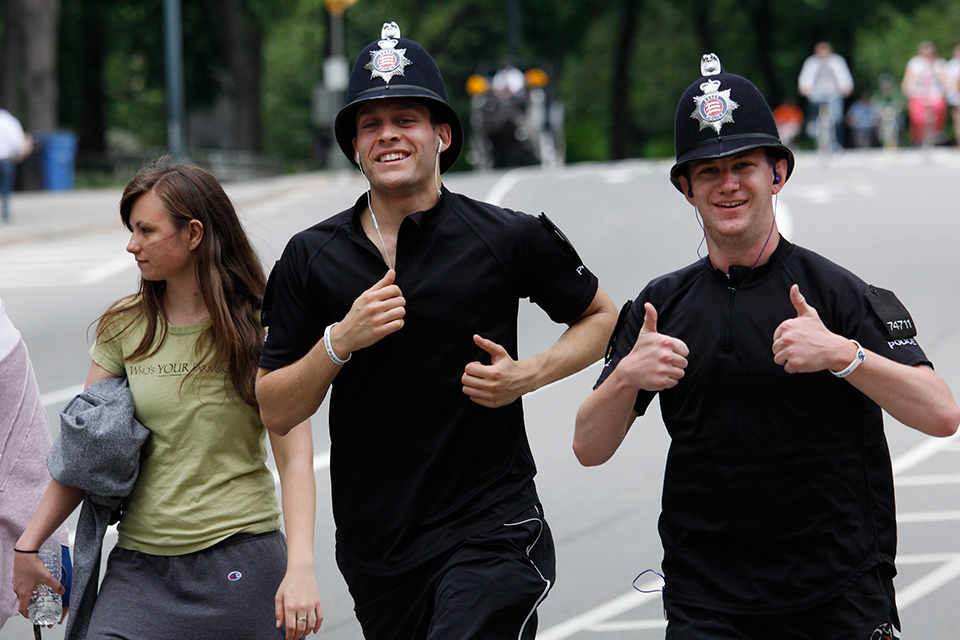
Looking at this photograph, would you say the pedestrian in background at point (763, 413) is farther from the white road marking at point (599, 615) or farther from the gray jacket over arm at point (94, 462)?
the white road marking at point (599, 615)

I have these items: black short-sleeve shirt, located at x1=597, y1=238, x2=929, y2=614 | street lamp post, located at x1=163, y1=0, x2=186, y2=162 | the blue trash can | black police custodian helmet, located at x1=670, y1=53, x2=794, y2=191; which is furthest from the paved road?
the blue trash can

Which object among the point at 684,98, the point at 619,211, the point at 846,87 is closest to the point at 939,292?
the point at 619,211

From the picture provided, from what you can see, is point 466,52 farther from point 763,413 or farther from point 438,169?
point 763,413

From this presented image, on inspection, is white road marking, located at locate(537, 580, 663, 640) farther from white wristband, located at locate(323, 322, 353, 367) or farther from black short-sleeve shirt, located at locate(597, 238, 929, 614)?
white wristband, located at locate(323, 322, 353, 367)

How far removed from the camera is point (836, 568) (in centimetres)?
317

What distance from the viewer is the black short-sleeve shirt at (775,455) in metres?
3.18

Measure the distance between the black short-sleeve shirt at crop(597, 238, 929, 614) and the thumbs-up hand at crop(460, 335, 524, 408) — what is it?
1.53 ft

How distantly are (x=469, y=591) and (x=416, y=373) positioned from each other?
0.59m

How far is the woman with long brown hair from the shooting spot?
11.9ft

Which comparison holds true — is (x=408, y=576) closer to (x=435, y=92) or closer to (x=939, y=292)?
(x=435, y=92)

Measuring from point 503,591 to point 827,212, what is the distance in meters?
14.6

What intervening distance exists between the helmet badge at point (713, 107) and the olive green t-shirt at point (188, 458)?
149 centimetres

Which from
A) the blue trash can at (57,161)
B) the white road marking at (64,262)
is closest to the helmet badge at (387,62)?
the white road marking at (64,262)

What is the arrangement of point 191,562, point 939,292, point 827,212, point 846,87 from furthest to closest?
point 846,87 → point 827,212 → point 939,292 → point 191,562
